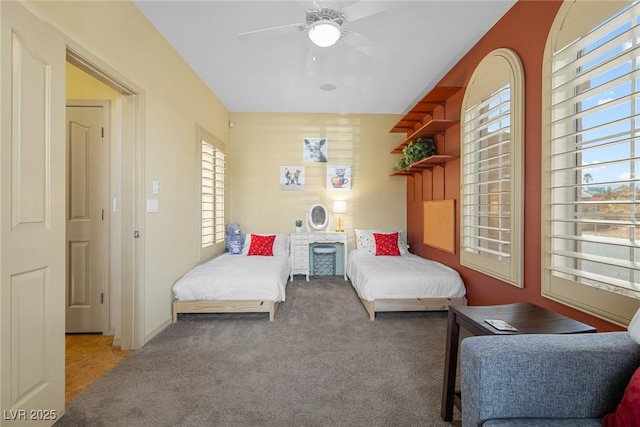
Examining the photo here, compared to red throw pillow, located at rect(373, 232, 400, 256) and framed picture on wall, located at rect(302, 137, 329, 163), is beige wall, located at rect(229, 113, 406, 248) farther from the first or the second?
red throw pillow, located at rect(373, 232, 400, 256)

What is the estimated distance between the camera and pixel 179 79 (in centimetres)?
330

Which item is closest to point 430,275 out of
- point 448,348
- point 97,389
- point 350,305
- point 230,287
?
point 350,305

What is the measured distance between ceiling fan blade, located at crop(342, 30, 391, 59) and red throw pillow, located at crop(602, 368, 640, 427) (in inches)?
108

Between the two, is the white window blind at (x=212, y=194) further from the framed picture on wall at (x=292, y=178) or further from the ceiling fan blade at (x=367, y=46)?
the ceiling fan blade at (x=367, y=46)

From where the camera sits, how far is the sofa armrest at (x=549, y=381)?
42.9 inches

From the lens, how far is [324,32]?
2189 millimetres

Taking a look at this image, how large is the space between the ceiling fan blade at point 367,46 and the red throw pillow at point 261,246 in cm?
291

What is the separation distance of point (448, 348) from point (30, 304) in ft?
7.38

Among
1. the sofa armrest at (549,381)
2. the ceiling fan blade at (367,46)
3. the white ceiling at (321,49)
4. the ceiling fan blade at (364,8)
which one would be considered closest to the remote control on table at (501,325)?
the sofa armrest at (549,381)

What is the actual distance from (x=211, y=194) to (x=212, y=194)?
0.14 ft

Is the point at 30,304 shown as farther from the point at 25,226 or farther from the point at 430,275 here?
the point at 430,275

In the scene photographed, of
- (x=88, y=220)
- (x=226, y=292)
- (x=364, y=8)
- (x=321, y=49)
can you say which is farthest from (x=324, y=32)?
(x=88, y=220)

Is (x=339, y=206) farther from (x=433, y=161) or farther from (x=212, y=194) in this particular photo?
(x=212, y=194)

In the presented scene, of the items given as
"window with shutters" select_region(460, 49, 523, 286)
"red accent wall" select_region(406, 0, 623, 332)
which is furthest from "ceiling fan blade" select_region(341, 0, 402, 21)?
"window with shutters" select_region(460, 49, 523, 286)
